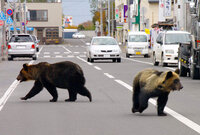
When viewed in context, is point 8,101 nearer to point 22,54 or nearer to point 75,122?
point 75,122

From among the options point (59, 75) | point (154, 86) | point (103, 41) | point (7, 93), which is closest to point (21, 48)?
point (103, 41)

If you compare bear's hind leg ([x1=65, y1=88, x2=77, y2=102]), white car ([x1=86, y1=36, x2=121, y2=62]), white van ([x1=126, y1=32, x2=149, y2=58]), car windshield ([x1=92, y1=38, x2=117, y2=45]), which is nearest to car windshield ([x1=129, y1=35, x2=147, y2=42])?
white van ([x1=126, y1=32, x2=149, y2=58])

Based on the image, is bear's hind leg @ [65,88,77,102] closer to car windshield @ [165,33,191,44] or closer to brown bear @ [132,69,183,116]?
brown bear @ [132,69,183,116]

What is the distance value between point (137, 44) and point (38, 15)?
9027 cm

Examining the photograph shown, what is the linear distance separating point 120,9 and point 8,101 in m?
108

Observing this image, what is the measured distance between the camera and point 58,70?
43.3 ft

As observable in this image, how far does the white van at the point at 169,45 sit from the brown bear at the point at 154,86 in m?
18.7

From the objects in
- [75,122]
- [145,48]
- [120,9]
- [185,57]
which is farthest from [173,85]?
[120,9]

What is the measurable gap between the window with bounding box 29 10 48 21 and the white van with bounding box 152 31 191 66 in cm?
10316

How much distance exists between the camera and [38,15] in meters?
134

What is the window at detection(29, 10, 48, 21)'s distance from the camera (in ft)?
436

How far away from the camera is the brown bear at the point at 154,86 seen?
32.5 feet

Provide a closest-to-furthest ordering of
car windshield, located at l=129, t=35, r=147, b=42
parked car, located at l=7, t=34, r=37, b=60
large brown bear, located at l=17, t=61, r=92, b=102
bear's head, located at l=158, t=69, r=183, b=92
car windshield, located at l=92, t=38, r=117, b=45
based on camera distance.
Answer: bear's head, located at l=158, t=69, r=183, b=92 < large brown bear, located at l=17, t=61, r=92, b=102 < car windshield, located at l=92, t=38, r=117, b=45 < parked car, located at l=7, t=34, r=37, b=60 < car windshield, located at l=129, t=35, r=147, b=42

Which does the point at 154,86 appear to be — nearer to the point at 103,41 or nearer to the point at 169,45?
the point at 169,45
